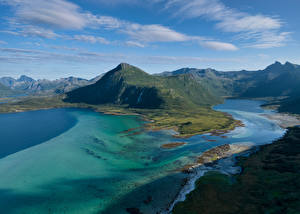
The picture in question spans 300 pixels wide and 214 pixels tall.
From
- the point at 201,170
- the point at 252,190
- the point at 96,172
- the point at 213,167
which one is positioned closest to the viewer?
the point at 252,190

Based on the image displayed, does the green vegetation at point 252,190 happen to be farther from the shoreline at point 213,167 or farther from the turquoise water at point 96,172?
the turquoise water at point 96,172

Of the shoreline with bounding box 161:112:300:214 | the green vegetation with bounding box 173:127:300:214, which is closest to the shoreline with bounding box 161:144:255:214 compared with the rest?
the shoreline with bounding box 161:112:300:214

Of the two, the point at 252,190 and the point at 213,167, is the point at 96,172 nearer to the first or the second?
the point at 213,167

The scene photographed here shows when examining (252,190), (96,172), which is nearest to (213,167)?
(252,190)

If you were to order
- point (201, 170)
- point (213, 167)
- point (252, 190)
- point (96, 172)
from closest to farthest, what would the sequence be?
point (252, 190) → point (201, 170) → point (96, 172) → point (213, 167)

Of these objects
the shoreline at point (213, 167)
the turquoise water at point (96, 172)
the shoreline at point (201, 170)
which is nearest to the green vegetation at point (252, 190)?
the shoreline at point (201, 170)

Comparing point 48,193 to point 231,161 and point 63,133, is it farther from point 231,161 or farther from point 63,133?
point 63,133
